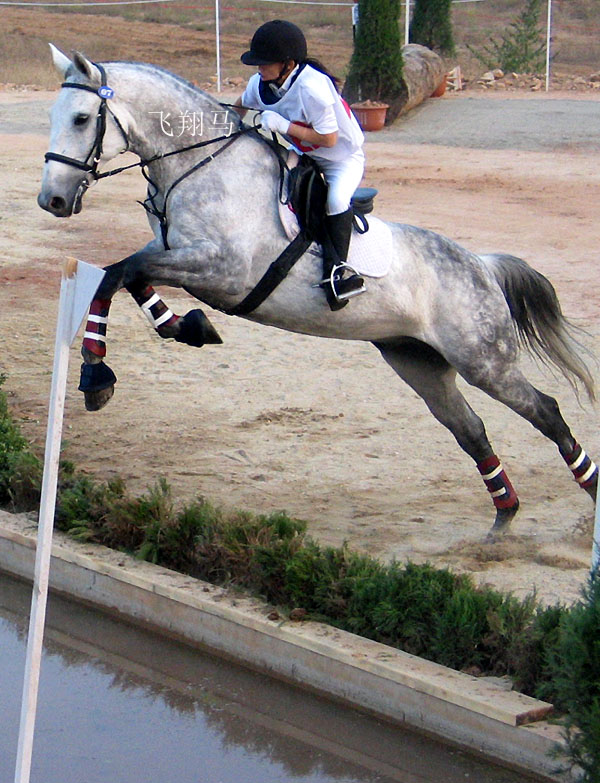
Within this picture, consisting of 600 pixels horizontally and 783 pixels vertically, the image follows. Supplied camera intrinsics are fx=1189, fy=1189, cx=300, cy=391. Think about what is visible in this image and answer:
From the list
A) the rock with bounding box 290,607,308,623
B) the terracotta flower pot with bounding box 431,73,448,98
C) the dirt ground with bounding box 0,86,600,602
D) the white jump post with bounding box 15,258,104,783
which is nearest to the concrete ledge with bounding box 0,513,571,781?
the rock with bounding box 290,607,308,623

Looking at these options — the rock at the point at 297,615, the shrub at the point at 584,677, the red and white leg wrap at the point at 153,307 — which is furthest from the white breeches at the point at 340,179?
the shrub at the point at 584,677

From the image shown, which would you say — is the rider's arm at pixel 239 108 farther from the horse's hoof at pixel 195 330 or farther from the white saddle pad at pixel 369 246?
the horse's hoof at pixel 195 330

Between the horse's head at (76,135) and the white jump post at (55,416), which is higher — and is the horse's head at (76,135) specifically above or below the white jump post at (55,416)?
above

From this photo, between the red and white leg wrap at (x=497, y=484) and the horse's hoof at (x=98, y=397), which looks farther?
the red and white leg wrap at (x=497, y=484)

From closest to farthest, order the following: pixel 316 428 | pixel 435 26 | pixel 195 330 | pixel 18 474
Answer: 1. pixel 195 330
2. pixel 18 474
3. pixel 316 428
4. pixel 435 26

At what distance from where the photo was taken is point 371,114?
18.9 metres

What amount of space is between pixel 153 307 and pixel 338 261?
82 centimetres

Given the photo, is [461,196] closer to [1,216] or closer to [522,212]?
[522,212]

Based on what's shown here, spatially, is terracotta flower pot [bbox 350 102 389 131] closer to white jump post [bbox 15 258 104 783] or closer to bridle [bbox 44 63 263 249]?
bridle [bbox 44 63 263 249]

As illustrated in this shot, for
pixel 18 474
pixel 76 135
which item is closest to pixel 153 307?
pixel 76 135

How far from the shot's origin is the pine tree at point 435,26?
22188 mm

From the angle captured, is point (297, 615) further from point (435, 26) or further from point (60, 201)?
point (435, 26)

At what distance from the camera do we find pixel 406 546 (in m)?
5.70

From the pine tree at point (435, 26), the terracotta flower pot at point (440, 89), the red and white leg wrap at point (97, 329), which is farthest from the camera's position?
the pine tree at point (435, 26)
